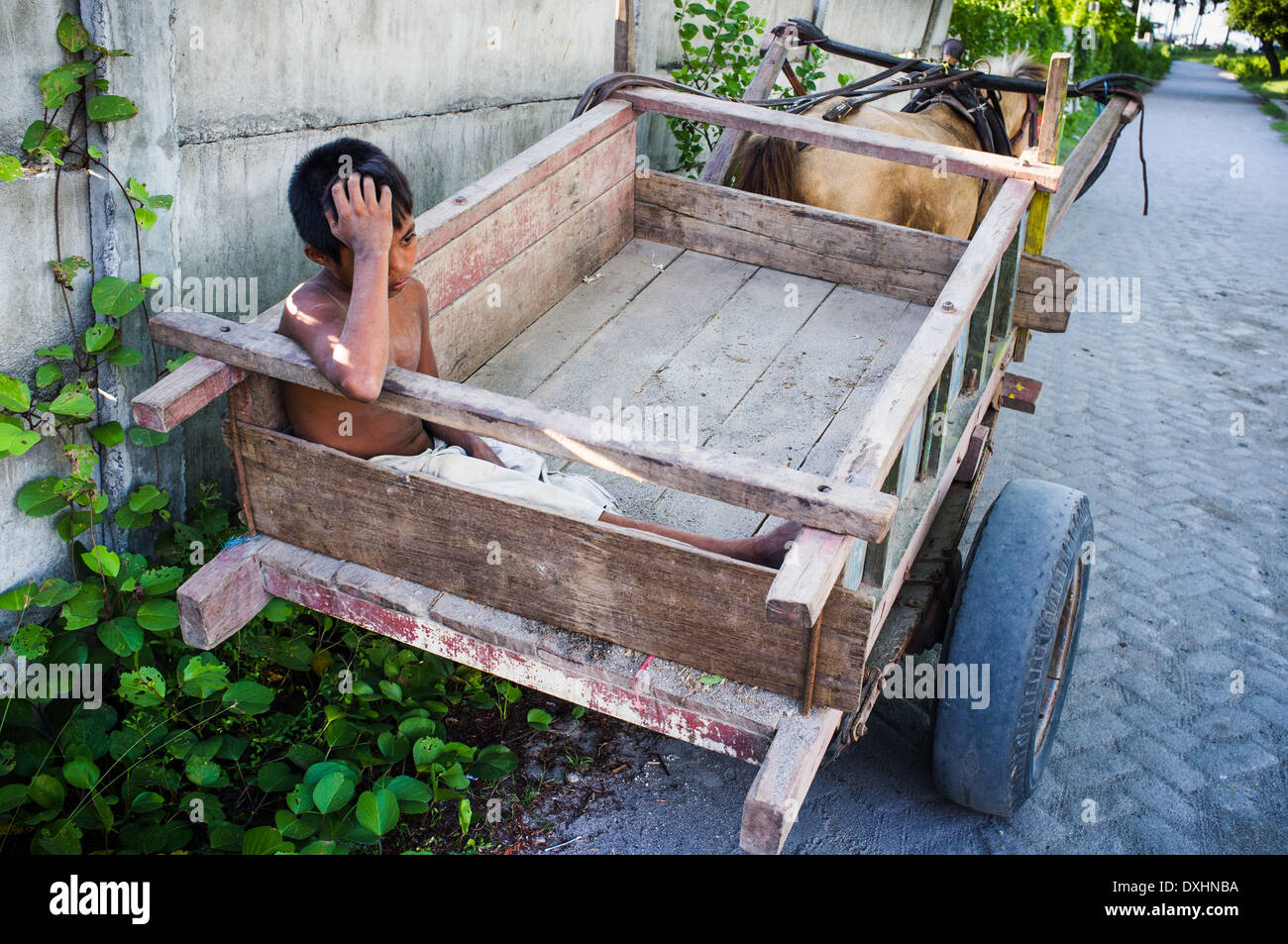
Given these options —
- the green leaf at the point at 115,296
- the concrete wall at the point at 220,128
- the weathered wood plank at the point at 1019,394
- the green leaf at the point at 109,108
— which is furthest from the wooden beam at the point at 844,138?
the green leaf at the point at 115,296

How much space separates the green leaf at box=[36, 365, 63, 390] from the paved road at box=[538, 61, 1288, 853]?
5.43 feet

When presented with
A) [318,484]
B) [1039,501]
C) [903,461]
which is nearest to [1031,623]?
[1039,501]

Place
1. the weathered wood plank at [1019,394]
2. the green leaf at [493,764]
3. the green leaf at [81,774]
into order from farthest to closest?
the weathered wood plank at [1019,394] → the green leaf at [493,764] → the green leaf at [81,774]

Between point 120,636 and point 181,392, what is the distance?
873 mm

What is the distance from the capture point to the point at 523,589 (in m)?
2.07

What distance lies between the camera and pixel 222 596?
215cm

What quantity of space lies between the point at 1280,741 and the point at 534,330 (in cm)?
270

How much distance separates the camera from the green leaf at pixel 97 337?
2.42m

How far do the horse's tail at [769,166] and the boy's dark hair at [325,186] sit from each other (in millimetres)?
2365

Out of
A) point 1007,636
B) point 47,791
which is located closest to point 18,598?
point 47,791

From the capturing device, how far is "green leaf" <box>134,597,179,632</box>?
2471 mm

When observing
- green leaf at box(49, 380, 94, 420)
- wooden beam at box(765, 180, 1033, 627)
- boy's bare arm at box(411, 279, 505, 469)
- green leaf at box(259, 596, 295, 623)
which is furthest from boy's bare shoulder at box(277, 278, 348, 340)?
wooden beam at box(765, 180, 1033, 627)

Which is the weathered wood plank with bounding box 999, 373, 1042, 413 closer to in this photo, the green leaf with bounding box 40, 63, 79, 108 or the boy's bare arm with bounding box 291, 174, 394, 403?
the boy's bare arm with bounding box 291, 174, 394, 403

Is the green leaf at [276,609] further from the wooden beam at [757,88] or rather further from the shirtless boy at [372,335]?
the wooden beam at [757,88]
